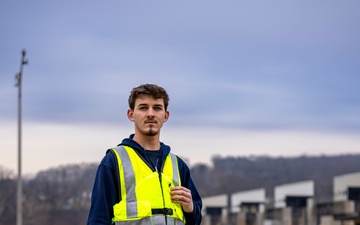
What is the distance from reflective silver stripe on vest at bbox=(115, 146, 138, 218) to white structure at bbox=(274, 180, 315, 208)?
77172 mm

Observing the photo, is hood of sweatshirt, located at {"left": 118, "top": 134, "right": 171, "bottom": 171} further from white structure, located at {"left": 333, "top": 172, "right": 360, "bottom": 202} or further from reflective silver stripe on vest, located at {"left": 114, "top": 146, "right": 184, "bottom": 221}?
white structure, located at {"left": 333, "top": 172, "right": 360, "bottom": 202}

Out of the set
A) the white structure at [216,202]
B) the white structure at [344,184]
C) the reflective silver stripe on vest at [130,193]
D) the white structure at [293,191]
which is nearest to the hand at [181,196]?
the reflective silver stripe on vest at [130,193]

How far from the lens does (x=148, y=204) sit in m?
6.07

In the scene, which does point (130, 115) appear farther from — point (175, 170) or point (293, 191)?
point (293, 191)

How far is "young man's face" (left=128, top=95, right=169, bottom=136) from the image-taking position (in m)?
6.14

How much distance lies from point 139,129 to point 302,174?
317 feet

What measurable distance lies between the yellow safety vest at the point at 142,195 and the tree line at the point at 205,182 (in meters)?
85.3

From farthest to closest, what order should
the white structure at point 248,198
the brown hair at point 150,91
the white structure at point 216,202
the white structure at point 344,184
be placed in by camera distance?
1. the white structure at point 216,202
2. the white structure at point 248,198
3. the white structure at point 344,184
4. the brown hair at point 150,91

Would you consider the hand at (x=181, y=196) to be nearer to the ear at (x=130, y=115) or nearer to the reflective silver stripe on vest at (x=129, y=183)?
the reflective silver stripe on vest at (x=129, y=183)

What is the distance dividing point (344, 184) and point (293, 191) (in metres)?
18.1

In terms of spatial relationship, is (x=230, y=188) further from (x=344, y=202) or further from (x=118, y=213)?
(x=118, y=213)

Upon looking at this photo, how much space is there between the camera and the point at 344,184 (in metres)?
68.9

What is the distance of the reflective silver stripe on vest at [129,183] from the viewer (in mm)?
6052

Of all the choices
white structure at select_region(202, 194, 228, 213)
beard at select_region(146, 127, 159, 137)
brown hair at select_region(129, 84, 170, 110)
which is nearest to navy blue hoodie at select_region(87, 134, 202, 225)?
beard at select_region(146, 127, 159, 137)
